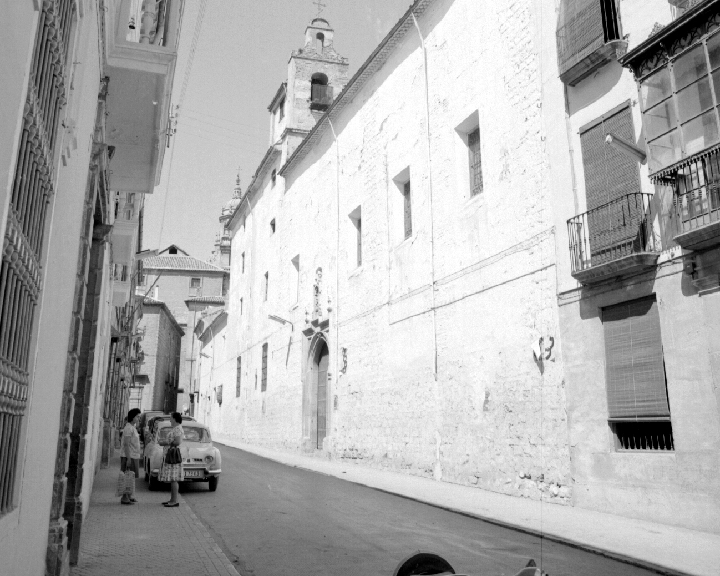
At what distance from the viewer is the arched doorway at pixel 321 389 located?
22625mm

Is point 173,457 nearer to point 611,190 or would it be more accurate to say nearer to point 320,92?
point 611,190

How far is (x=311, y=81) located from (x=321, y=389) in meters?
15.8

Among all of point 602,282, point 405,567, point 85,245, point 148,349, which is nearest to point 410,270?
point 602,282

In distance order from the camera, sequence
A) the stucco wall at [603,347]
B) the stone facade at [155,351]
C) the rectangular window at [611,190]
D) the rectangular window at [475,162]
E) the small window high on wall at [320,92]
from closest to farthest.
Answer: the stucco wall at [603,347], the rectangular window at [611,190], the rectangular window at [475,162], the small window high on wall at [320,92], the stone facade at [155,351]

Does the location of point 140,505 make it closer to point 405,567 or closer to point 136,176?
point 136,176

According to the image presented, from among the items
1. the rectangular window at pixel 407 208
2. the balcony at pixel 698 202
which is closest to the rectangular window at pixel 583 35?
the balcony at pixel 698 202

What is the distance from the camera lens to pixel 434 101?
16.4 metres

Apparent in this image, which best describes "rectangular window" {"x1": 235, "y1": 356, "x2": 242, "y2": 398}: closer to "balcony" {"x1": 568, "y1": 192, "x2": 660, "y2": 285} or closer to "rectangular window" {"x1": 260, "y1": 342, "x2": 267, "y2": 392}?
"rectangular window" {"x1": 260, "y1": 342, "x2": 267, "y2": 392}

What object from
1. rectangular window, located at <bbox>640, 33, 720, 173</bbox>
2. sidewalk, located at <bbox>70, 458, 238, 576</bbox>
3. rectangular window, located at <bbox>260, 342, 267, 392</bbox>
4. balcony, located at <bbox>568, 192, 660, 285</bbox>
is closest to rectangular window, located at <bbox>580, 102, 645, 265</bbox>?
balcony, located at <bbox>568, 192, 660, 285</bbox>

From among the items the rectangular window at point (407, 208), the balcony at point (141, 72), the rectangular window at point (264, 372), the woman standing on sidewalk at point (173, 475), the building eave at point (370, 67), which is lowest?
the woman standing on sidewalk at point (173, 475)

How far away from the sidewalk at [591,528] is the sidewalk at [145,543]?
4158 mm

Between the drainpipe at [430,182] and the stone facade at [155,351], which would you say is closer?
the drainpipe at [430,182]

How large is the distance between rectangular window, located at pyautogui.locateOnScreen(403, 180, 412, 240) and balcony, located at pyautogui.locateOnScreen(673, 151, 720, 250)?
9.20m

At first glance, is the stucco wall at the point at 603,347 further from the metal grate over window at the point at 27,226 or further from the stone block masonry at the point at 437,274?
the metal grate over window at the point at 27,226
